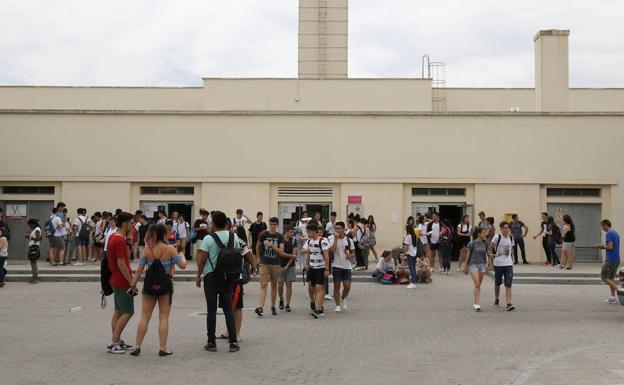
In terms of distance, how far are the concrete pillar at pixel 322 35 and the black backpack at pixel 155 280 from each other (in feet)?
88.4

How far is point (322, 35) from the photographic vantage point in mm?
35094

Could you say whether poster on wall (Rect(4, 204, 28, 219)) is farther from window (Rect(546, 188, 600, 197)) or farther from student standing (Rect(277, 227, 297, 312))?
window (Rect(546, 188, 600, 197))

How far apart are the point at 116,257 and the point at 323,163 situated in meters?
15.9

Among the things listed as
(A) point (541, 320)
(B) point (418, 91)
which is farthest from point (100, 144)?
(A) point (541, 320)

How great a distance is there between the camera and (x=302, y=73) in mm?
35125

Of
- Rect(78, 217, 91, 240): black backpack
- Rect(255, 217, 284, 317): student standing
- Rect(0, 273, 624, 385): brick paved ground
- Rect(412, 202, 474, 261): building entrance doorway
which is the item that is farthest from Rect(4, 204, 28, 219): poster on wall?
Rect(255, 217, 284, 317): student standing

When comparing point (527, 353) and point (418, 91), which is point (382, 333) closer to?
point (527, 353)

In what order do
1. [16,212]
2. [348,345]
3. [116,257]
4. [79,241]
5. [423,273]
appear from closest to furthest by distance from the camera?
[116,257] < [348,345] < [423,273] < [79,241] < [16,212]

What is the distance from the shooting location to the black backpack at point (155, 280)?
8984 millimetres

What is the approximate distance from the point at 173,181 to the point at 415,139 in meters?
8.94

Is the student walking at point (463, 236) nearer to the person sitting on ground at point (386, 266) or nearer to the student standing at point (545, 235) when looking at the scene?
the student standing at point (545, 235)

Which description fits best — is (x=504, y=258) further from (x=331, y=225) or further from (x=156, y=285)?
(x=156, y=285)

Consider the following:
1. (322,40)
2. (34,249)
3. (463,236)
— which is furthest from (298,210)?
(322,40)

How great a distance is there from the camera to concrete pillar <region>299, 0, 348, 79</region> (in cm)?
3500
